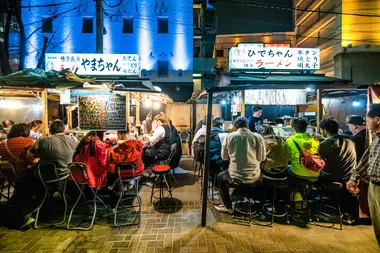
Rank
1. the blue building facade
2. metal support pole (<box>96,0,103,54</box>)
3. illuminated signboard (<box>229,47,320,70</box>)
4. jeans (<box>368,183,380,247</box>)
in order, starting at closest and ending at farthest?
jeans (<box>368,183,380,247</box>)
illuminated signboard (<box>229,47,320,70</box>)
metal support pole (<box>96,0,103,54</box>)
the blue building facade

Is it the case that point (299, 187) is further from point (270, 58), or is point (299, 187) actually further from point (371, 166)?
point (270, 58)

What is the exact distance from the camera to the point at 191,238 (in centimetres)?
383

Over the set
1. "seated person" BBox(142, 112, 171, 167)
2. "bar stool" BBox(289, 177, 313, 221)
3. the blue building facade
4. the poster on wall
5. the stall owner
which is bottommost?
"bar stool" BBox(289, 177, 313, 221)

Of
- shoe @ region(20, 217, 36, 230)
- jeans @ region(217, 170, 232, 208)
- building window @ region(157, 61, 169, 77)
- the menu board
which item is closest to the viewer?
shoe @ region(20, 217, 36, 230)

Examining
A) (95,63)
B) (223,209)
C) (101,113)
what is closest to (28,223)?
(101,113)

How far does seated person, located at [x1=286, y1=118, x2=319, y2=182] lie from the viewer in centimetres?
432

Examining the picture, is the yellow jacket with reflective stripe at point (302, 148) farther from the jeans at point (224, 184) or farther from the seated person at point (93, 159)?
the seated person at point (93, 159)

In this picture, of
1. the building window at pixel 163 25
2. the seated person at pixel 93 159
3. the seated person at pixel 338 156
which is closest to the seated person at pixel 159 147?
the seated person at pixel 93 159

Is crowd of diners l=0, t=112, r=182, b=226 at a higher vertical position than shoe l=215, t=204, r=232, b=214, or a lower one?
higher

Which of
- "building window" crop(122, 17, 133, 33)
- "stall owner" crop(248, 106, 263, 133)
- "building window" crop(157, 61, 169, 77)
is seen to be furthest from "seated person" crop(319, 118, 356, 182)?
"building window" crop(122, 17, 133, 33)

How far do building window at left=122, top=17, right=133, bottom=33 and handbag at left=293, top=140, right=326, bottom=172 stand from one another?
62.7ft

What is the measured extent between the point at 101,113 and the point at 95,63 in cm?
438

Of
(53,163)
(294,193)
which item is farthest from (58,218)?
(294,193)

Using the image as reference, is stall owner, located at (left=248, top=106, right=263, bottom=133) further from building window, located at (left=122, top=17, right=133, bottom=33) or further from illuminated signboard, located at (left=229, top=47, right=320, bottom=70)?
building window, located at (left=122, top=17, right=133, bottom=33)
